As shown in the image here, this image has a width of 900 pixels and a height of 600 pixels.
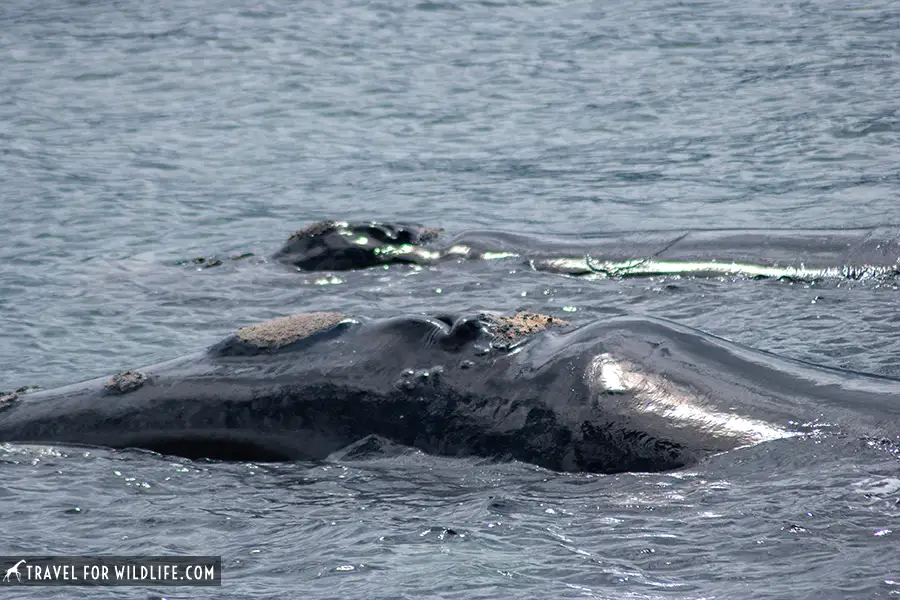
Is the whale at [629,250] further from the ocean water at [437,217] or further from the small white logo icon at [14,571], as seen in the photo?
the small white logo icon at [14,571]

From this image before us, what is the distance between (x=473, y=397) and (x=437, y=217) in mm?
9328

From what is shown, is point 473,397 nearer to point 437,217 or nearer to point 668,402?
point 668,402

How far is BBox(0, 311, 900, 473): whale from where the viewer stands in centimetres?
647

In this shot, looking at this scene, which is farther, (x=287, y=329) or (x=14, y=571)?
(x=287, y=329)

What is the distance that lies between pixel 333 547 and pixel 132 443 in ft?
6.56

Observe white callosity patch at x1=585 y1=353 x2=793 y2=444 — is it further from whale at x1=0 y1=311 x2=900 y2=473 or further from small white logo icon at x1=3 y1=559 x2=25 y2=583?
small white logo icon at x1=3 y1=559 x2=25 y2=583

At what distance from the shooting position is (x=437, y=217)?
16188 mm

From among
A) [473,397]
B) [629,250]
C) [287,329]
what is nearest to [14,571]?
[287,329]

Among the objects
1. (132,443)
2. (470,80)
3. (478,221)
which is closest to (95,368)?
(132,443)

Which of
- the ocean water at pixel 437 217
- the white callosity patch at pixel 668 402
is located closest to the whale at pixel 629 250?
the ocean water at pixel 437 217

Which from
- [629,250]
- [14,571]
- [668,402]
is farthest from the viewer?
[629,250]

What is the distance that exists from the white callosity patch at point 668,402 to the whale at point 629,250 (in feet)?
16.6

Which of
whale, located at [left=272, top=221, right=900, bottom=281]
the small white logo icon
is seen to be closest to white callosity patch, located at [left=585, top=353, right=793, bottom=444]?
the small white logo icon

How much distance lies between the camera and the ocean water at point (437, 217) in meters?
5.91
